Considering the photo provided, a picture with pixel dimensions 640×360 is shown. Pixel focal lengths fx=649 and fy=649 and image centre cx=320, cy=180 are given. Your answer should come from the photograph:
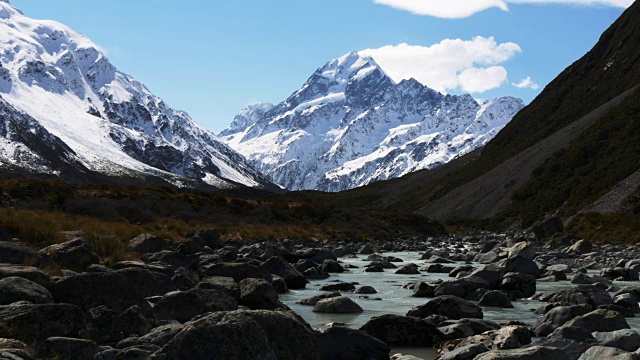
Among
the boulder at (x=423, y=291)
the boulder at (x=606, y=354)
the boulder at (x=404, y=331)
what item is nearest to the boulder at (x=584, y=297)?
the boulder at (x=423, y=291)

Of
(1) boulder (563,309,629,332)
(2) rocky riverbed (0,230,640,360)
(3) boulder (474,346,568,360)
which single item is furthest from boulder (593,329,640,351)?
(3) boulder (474,346,568,360)

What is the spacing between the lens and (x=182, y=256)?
19.8 m

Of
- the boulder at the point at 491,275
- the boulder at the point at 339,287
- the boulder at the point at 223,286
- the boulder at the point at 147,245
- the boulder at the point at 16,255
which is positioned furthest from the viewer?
the boulder at the point at 147,245

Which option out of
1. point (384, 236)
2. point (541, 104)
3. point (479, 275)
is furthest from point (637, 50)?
point (479, 275)

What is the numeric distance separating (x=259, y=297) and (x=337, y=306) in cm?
202

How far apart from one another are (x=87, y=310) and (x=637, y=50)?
4772 inches

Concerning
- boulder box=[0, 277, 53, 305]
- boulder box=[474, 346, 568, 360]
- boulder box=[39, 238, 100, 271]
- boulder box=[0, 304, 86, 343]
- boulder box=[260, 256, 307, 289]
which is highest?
boulder box=[39, 238, 100, 271]

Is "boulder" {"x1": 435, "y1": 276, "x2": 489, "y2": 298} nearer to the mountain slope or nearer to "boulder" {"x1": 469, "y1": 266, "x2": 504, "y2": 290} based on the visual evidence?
"boulder" {"x1": 469, "y1": 266, "x2": 504, "y2": 290}

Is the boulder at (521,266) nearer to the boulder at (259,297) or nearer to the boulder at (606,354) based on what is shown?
the boulder at (259,297)

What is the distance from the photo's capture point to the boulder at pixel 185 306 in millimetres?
11047

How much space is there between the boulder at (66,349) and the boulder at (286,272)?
11.8 meters

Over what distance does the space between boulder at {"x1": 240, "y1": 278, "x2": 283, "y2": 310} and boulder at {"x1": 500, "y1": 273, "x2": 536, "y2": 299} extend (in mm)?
7327

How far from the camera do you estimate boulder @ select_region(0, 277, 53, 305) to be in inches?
375

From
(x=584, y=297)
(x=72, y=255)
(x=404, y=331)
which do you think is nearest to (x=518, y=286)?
(x=584, y=297)
